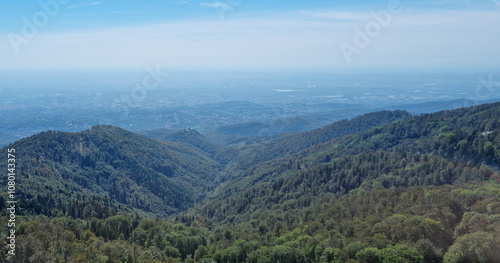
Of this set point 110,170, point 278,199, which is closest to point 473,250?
point 278,199

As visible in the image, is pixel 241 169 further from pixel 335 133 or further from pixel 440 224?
pixel 440 224

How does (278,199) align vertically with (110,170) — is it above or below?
above

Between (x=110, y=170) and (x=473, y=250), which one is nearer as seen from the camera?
(x=473, y=250)

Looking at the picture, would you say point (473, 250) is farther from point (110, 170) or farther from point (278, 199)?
point (110, 170)

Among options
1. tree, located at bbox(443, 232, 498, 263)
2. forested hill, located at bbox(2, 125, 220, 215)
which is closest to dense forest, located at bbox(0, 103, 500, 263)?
tree, located at bbox(443, 232, 498, 263)

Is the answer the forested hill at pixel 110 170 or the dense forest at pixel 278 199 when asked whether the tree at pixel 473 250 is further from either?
the forested hill at pixel 110 170

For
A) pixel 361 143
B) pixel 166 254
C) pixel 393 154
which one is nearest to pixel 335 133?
pixel 361 143

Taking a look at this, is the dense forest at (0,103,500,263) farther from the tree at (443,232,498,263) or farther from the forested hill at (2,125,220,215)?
the forested hill at (2,125,220,215)

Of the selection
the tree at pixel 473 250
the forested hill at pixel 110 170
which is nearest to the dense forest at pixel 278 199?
the tree at pixel 473 250

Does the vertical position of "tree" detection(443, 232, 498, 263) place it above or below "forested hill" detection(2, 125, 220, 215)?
above
